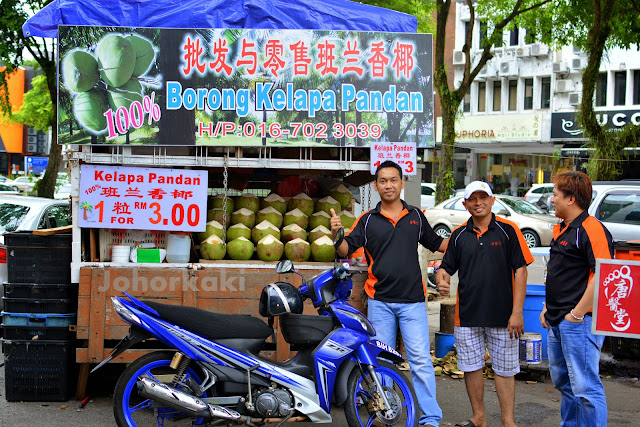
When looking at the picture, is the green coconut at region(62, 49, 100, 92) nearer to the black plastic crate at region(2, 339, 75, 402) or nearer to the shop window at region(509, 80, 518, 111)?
the black plastic crate at region(2, 339, 75, 402)

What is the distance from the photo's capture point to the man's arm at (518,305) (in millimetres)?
5039

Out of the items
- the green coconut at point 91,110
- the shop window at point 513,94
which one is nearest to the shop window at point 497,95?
the shop window at point 513,94

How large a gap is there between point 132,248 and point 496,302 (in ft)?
9.48

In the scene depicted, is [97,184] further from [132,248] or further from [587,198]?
[587,198]

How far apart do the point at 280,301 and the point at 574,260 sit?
1.87 meters

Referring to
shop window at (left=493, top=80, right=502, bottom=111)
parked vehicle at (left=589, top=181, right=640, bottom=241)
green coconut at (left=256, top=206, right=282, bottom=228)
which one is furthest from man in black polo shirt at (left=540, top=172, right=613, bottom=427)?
shop window at (left=493, top=80, right=502, bottom=111)

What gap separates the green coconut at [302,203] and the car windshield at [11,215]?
4.16 meters

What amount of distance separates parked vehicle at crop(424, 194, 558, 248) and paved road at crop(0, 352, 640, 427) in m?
12.7

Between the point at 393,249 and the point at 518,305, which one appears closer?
the point at 518,305

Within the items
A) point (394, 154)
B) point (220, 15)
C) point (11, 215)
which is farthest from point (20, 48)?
point (394, 154)

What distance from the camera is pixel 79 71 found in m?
5.80

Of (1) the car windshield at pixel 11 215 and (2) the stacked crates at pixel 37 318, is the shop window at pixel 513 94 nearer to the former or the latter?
(1) the car windshield at pixel 11 215

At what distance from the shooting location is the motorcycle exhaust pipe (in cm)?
457

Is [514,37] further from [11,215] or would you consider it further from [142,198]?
[142,198]
